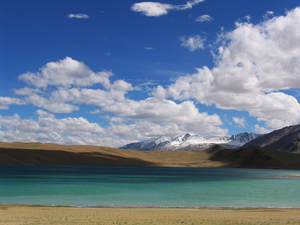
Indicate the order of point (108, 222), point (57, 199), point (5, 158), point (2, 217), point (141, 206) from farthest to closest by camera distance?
1. point (5, 158)
2. point (57, 199)
3. point (141, 206)
4. point (2, 217)
5. point (108, 222)

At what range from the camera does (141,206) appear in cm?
3475

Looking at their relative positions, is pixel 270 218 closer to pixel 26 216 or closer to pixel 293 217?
pixel 293 217


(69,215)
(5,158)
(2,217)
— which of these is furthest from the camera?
(5,158)

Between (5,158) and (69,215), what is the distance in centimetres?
19404

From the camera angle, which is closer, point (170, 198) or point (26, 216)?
point (26, 216)

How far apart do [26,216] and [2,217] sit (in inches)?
74.7

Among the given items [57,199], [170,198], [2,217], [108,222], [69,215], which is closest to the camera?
[108,222]

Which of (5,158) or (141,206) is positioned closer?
(141,206)

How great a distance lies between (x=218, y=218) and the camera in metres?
26.1

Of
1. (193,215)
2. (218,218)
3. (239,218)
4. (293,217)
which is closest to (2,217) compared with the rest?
(193,215)

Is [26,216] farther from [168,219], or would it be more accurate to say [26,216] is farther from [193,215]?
[193,215]

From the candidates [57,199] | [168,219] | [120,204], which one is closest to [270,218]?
[168,219]

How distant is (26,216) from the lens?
84.6ft

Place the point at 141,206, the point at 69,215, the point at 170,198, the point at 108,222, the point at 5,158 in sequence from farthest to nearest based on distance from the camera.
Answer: the point at 5,158, the point at 170,198, the point at 141,206, the point at 69,215, the point at 108,222
